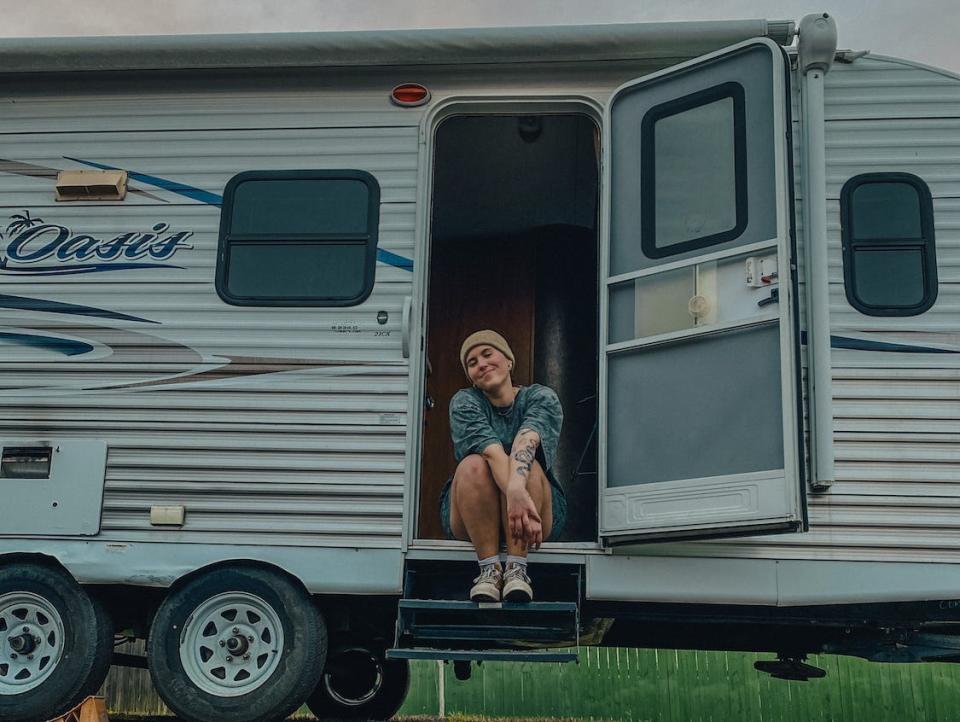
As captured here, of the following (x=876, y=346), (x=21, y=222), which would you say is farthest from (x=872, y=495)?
(x=21, y=222)

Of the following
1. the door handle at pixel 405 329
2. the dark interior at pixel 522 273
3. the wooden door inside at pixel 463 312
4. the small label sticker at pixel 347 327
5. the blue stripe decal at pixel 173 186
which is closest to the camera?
the door handle at pixel 405 329

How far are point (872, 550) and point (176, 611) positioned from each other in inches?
120

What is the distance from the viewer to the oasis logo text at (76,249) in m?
5.29

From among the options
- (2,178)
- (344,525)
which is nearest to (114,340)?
(2,178)

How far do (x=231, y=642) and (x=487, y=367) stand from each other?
1.68m

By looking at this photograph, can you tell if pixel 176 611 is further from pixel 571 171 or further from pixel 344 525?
pixel 571 171

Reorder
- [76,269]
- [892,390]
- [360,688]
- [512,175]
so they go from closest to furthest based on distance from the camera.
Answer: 1. [892,390]
2. [76,269]
3. [360,688]
4. [512,175]

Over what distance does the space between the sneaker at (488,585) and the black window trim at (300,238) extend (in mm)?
1383

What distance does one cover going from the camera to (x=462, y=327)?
23.4 feet

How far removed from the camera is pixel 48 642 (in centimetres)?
495

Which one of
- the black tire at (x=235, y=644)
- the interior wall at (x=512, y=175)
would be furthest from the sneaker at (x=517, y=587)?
the interior wall at (x=512, y=175)

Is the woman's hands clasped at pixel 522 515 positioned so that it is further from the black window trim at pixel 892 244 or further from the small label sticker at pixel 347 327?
the black window trim at pixel 892 244

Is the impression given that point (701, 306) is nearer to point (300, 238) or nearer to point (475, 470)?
point (475, 470)

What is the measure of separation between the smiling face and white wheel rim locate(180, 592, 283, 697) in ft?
4.57
